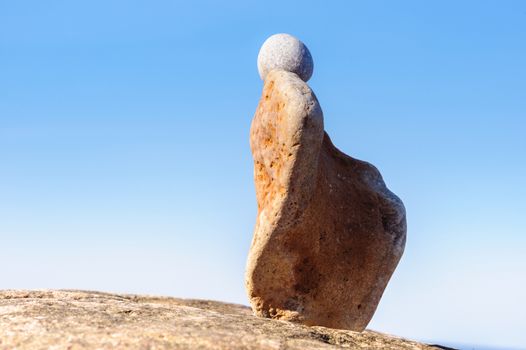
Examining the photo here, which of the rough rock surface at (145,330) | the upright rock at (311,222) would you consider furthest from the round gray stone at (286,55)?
the rough rock surface at (145,330)

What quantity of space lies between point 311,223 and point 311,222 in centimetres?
2

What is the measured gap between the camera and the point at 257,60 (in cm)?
1141

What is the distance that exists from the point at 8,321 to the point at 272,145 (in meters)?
4.39

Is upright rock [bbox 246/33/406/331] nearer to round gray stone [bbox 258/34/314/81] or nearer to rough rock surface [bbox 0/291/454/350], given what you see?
round gray stone [bbox 258/34/314/81]

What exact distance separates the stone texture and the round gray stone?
32cm

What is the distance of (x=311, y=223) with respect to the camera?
33.9 ft

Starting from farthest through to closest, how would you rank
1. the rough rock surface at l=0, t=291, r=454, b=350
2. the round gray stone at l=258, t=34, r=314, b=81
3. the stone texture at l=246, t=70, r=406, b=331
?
the round gray stone at l=258, t=34, r=314, b=81, the stone texture at l=246, t=70, r=406, b=331, the rough rock surface at l=0, t=291, r=454, b=350

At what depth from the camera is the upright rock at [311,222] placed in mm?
9859

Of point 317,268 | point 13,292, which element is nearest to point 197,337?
point 317,268

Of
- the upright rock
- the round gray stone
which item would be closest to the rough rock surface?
the upright rock

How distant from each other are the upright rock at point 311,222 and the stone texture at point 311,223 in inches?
0.6

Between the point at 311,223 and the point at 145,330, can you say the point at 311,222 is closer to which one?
the point at 311,223

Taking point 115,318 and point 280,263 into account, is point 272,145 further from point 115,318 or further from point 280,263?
point 115,318

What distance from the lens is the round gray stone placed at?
11023mm
